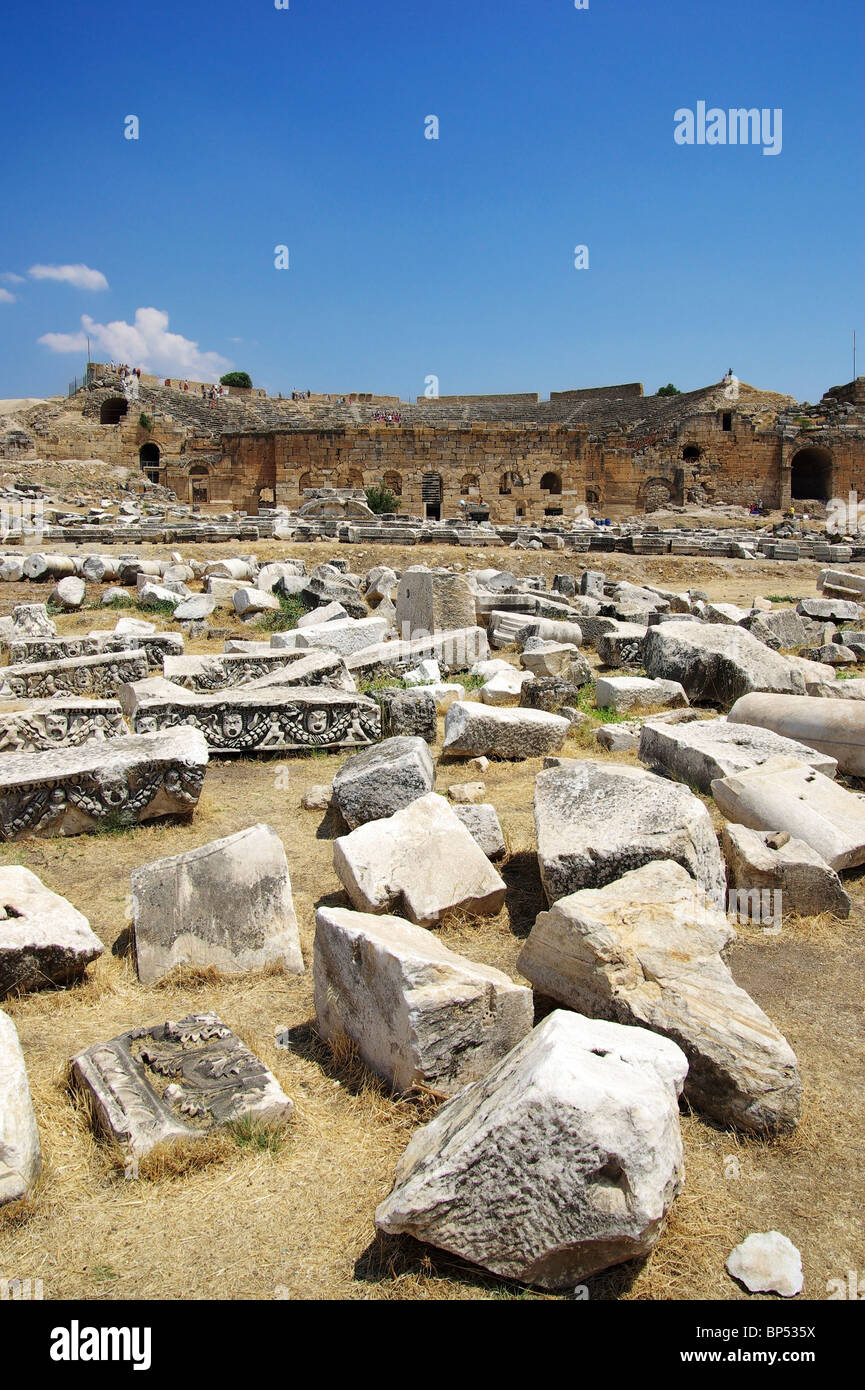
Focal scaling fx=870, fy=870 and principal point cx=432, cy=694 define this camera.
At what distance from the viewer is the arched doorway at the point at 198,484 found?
1198 inches

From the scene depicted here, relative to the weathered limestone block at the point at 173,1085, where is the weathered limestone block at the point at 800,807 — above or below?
above

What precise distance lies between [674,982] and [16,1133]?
6.85ft

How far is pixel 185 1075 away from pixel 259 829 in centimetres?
120

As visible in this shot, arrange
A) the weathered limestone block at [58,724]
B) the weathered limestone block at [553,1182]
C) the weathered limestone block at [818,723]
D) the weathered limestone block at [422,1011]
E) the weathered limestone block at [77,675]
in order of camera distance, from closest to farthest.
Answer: the weathered limestone block at [553,1182] → the weathered limestone block at [422,1011] → the weathered limestone block at [818,723] → the weathered limestone block at [58,724] → the weathered limestone block at [77,675]

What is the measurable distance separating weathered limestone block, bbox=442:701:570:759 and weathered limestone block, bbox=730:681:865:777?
1.33 m

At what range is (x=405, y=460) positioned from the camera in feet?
88.8

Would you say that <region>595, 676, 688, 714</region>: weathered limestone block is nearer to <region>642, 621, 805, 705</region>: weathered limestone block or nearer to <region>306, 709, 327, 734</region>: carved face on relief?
<region>642, 621, 805, 705</region>: weathered limestone block

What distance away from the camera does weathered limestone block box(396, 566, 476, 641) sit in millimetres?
9742

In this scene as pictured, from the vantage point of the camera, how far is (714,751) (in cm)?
534

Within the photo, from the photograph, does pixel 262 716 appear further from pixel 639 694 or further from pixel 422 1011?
pixel 422 1011

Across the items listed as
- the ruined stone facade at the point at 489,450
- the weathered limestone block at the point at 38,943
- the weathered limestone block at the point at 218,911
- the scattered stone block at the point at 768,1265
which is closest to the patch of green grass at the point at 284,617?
the weathered limestone block at the point at 218,911

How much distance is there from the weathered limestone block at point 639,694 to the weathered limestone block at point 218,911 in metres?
4.28

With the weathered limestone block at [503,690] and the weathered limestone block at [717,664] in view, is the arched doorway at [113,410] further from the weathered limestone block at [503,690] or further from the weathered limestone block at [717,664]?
the weathered limestone block at [717,664]
